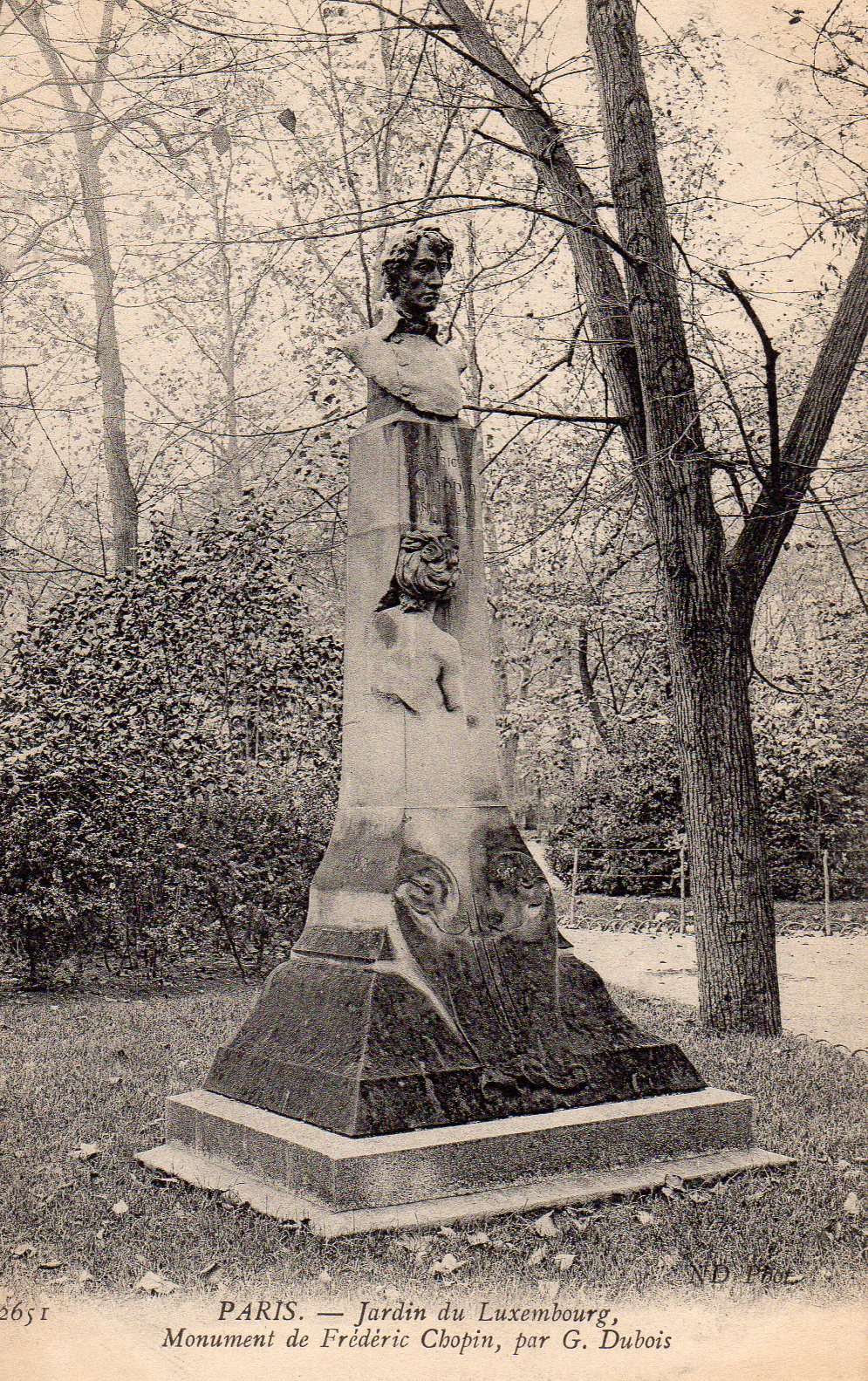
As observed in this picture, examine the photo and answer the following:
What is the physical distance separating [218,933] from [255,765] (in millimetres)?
1746

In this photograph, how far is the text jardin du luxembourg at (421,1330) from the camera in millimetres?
4059

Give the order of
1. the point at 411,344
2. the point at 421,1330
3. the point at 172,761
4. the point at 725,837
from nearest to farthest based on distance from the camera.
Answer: the point at 421,1330 < the point at 411,344 < the point at 725,837 < the point at 172,761

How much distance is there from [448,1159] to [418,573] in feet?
8.58

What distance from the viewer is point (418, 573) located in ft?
20.5

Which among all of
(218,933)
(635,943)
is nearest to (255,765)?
(218,933)

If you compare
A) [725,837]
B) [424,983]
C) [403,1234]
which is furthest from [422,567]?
[725,837]

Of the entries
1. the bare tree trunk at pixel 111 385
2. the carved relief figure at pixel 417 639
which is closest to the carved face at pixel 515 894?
the carved relief figure at pixel 417 639

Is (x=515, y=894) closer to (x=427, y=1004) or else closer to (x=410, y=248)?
(x=427, y=1004)

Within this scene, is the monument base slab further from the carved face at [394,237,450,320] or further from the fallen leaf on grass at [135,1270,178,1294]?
the carved face at [394,237,450,320]

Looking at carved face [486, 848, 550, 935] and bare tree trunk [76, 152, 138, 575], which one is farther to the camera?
bare tree trunk [76, 152, 138, 575]

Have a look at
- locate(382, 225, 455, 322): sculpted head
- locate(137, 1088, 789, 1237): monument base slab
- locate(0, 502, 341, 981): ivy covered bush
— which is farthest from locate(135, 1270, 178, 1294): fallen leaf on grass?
locate(0, 502, 341, 981): ivy covered bush

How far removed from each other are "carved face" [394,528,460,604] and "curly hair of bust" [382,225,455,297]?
1.35 meters

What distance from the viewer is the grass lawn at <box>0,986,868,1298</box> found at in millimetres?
4492

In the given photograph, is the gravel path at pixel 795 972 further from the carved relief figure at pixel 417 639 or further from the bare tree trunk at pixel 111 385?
the bare tree trunk at pixel 111 385
